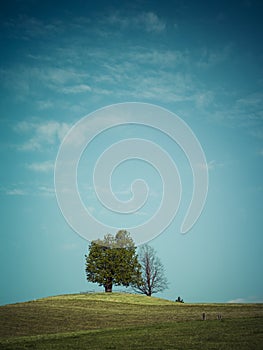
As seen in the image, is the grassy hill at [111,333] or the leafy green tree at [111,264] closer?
the grassy hill at [111,333]

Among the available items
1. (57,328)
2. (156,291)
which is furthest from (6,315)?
(156,291)

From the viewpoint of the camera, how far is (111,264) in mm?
74812

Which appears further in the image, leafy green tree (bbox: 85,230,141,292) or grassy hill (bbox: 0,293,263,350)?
leafy green tree (bbox: 85,230,141,292)

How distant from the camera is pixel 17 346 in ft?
78.3

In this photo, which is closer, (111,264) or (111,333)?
(111,333)

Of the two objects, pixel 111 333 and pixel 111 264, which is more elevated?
pixel 111 264

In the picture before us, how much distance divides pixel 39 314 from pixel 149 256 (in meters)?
42.7

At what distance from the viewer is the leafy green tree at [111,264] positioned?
75000 mm

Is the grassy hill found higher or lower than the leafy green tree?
lower

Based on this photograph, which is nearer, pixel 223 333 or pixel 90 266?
pixel 223 333

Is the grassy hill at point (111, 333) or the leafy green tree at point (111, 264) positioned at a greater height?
the leafy green tree at point (111, 264)

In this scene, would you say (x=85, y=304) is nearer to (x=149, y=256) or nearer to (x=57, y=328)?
(x=57, y=328)

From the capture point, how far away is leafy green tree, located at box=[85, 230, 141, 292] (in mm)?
75000

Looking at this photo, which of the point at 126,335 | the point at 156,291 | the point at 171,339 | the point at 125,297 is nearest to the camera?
the point at 171,339
